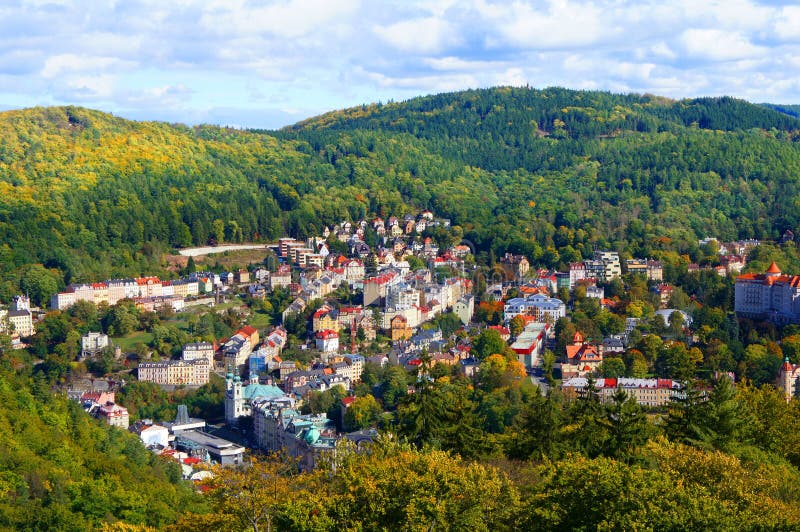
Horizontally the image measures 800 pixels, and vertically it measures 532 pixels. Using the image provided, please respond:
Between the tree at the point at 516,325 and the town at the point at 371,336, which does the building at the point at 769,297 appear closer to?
the town at the point at 371,336

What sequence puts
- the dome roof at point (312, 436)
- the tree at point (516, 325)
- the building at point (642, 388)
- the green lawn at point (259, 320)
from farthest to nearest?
the green lawn at point (259, 320)
the tree at point (516, 325)
the building at point (642, 388)
the dome roof at point (312, 436)

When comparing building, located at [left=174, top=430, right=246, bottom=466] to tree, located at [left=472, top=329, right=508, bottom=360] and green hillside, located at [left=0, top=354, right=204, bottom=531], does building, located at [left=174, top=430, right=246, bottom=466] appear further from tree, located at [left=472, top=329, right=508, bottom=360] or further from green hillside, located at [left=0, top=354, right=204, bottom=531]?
tree, located at [left=472, top=329, right=508, bottom=360]

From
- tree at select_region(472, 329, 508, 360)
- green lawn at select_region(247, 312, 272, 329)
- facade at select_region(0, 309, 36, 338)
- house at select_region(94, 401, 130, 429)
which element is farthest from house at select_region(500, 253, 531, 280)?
house at select_region(94, 401, 130, 429)

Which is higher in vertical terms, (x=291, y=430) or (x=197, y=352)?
(x=197, y=352)

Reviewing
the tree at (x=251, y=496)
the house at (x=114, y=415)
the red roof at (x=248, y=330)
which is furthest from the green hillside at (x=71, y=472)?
the red roof at (x=248, y=330)

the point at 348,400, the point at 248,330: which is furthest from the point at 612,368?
the point at 248,330

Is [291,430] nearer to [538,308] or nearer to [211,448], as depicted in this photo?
[211,448]
